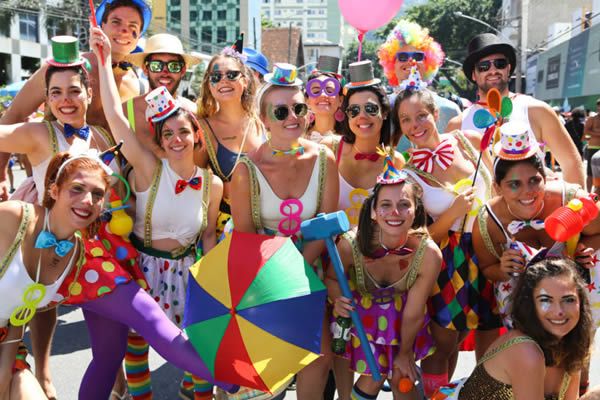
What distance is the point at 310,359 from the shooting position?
114 inches

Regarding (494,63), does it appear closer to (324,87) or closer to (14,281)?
(324,87)

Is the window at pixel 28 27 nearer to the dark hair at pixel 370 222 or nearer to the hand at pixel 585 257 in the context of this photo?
the dark hair at pixel 370 222

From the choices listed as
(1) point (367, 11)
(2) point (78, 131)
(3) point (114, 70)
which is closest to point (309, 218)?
(2) point (78, 131)

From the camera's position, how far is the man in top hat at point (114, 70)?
3.95 metres

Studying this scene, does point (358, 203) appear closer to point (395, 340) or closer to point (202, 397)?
point (395, 340)

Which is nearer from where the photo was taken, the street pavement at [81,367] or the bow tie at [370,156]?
the bow tie at [370,156]

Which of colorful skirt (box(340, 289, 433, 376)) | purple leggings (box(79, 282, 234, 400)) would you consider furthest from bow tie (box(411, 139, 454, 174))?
purple leggings (box(79, 282, 234, 400))

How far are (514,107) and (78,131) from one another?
109 inches

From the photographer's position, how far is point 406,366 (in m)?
3.11

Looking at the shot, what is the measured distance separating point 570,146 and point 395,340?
1.87 metres

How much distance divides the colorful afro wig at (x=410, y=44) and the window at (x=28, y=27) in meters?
34.5

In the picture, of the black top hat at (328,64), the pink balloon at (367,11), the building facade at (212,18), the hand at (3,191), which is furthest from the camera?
the building facade at (212,18)

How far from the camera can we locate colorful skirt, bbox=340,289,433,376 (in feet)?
10.4

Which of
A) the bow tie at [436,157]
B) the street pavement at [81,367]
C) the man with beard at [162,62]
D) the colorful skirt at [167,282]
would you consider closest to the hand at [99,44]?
the man with beard at [162,62]
